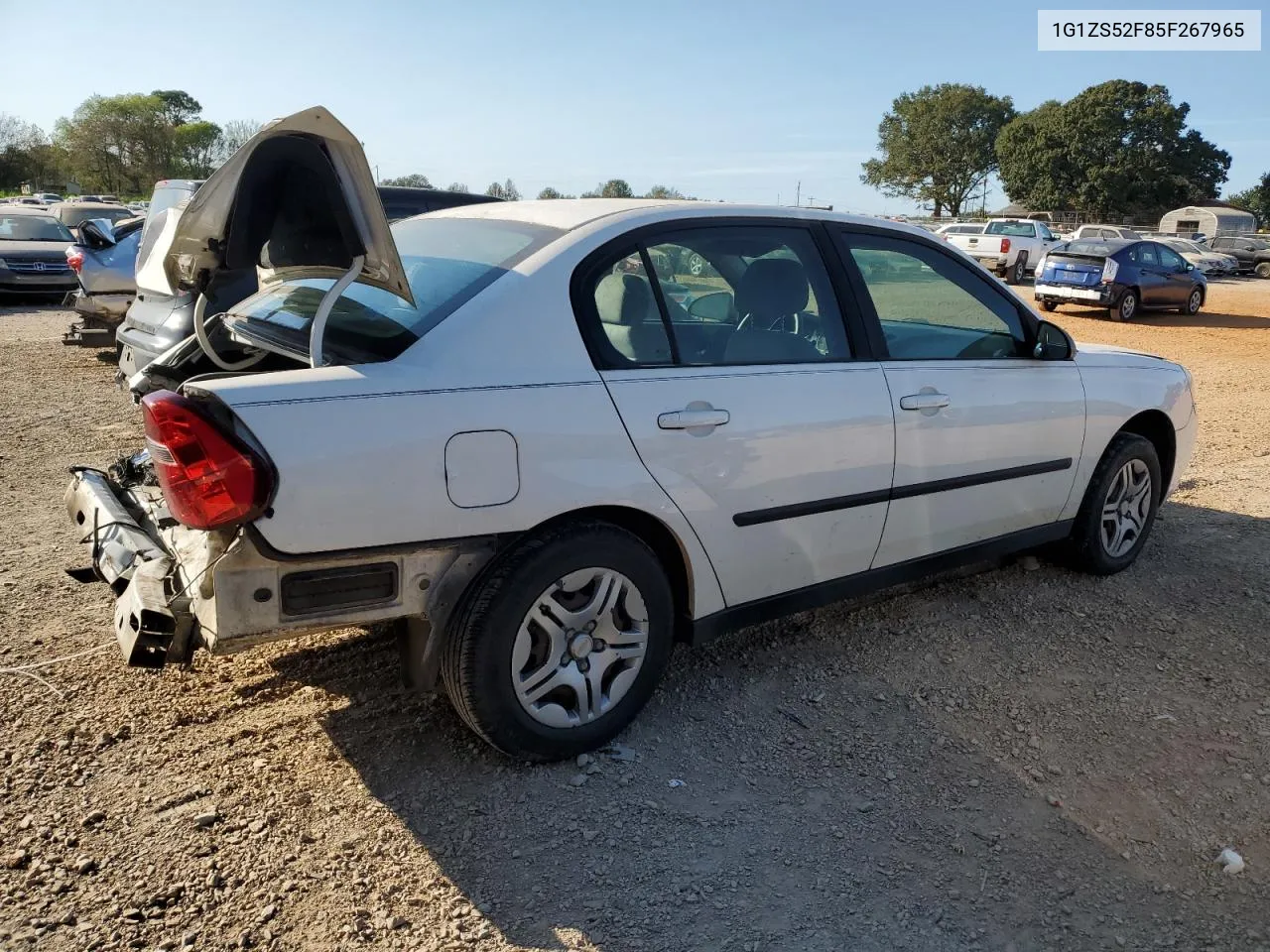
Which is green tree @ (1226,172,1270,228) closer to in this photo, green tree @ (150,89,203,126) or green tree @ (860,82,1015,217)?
green tree @ (860,82,1015,217)

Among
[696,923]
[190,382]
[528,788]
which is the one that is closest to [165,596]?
[190,382]

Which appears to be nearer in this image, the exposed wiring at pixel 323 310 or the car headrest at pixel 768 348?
the exposed wiring at pixel 323 310

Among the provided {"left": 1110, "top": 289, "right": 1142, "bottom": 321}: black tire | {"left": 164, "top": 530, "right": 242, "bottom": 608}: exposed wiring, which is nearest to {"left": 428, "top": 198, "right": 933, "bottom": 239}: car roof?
{"left": 164, "top": 530, "right": 242, "bottom": 608}: exposed wiring

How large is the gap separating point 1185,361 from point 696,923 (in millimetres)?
13953

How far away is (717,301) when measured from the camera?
348 cm

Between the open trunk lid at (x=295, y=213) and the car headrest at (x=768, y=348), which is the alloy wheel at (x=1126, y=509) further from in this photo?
the open trunk lid at (x=295, y=213)

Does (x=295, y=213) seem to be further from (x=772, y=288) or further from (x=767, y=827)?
(x=767, y=827)

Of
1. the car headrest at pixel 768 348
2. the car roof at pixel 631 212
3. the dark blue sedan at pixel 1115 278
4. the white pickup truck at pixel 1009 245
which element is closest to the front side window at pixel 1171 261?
the dark blue sedan at pixel 1115 278

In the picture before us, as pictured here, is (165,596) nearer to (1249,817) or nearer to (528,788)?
(528,788)

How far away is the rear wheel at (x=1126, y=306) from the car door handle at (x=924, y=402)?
18010 millimetres

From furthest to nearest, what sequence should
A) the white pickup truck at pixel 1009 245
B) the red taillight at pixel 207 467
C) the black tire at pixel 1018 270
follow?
1. the black tire at pixel 1018 270
2. the white pickup truck at pixel 1009 245
3. the red taillight at pixel 207 467

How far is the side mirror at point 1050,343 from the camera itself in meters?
4.18

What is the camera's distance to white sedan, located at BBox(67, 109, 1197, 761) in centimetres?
259

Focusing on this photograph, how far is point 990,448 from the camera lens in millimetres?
4012
